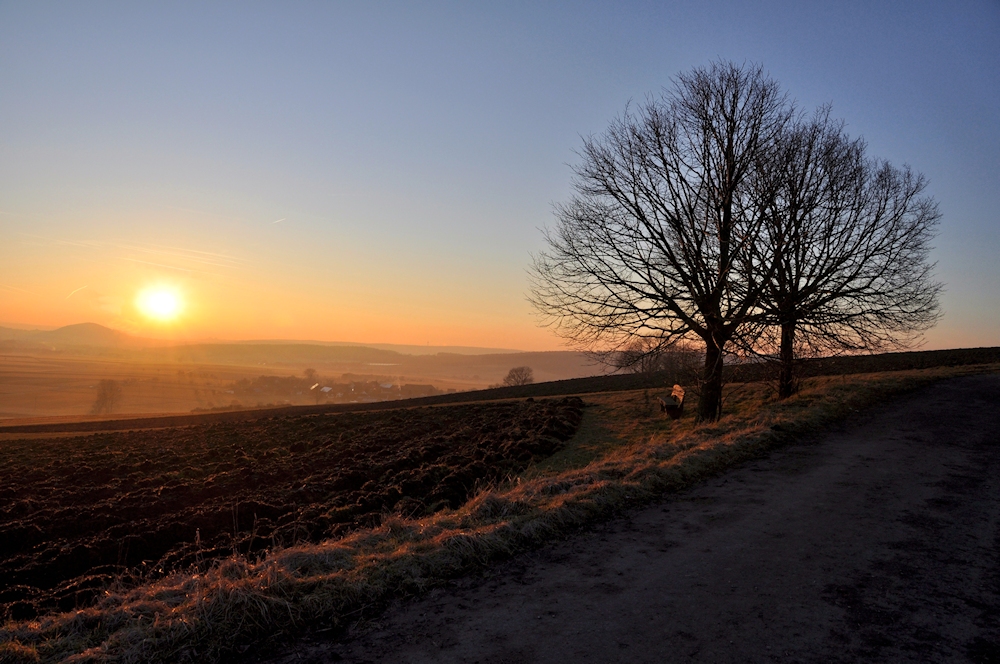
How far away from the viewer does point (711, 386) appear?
16578 mm

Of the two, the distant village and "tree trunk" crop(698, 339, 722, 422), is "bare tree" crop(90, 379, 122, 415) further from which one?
"tree trunk" crop(698, 339, 722, 422)

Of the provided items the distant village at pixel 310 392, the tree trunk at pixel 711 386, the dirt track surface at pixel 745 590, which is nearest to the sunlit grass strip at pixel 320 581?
the dirt track surface at pixel 745 590

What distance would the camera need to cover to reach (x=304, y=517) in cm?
879

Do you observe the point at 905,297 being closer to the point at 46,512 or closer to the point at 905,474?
the point at 905,474

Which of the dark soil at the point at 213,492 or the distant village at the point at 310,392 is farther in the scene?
the distant village at the point at 310,392

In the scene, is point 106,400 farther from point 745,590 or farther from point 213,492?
point 745,590

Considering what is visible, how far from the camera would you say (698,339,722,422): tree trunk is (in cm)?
1614

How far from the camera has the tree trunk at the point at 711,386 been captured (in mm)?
16141

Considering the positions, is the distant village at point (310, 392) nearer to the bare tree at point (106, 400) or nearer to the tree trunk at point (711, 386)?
the bare tree at point (106, 400)

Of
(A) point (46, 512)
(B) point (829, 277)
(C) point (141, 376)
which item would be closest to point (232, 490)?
(A) point (46, 512)

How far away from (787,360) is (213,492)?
15.5 metres

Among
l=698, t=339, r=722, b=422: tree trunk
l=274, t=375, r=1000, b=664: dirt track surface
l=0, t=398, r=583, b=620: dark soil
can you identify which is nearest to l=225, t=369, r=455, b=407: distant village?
l=0, t=398, r=583, b=620: dark soil

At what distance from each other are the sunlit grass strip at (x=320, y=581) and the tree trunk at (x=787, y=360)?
28.8ft

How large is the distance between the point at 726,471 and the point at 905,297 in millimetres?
13142
